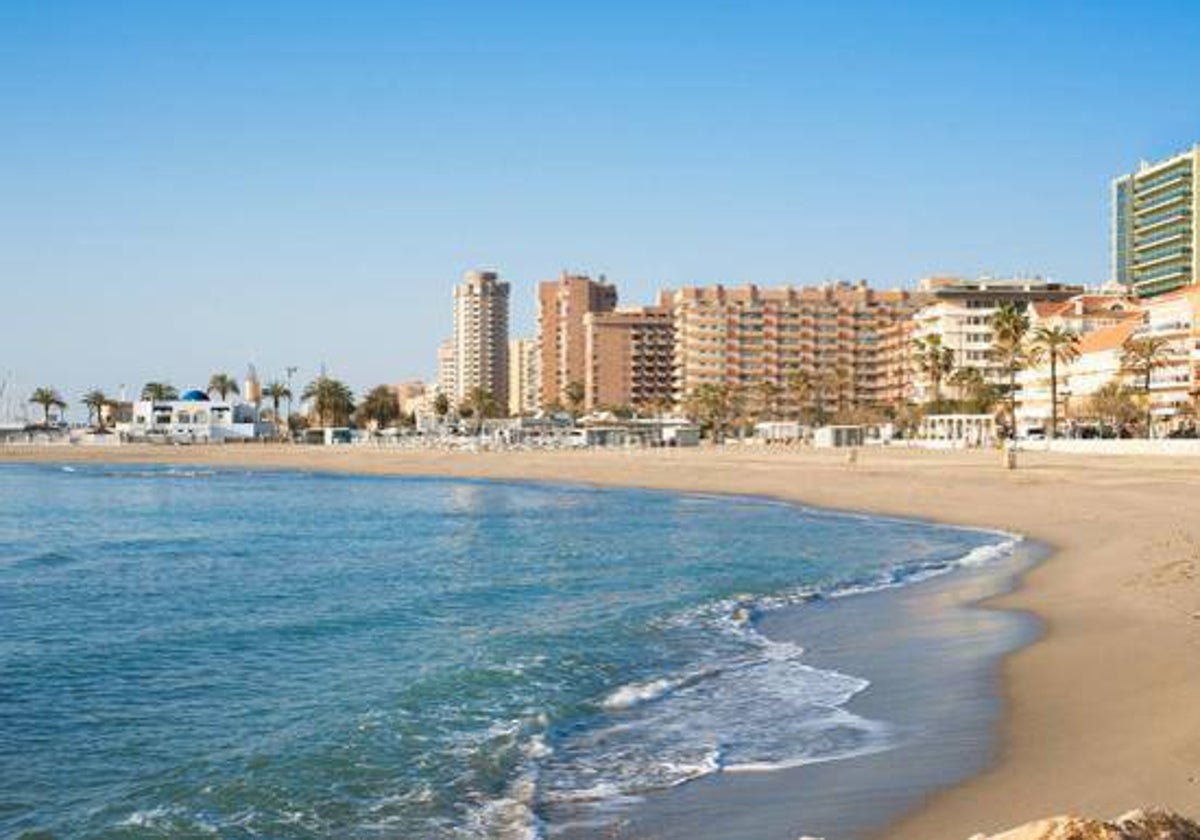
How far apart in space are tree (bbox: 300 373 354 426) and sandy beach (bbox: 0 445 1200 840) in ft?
373

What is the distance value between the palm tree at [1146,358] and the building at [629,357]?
10092cm

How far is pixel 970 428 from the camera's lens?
95.1 m

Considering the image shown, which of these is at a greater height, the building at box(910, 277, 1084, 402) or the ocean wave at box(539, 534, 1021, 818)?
the building at box(910, 277, 1084, 402)

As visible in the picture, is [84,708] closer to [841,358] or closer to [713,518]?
[713,518]

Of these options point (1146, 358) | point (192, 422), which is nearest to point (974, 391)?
point (1146, 358)

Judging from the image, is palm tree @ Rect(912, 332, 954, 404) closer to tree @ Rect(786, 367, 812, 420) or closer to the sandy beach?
tree @ Rect(786, 367, 812, 420)

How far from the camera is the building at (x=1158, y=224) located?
133m

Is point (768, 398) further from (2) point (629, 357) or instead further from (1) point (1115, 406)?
(1) point (1115, 406)

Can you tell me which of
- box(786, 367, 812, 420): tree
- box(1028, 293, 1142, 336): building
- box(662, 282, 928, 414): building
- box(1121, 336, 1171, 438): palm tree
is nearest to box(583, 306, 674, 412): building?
box(662, 282, 928, 414): building

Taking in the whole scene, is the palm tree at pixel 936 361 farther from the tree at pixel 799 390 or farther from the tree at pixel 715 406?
the tree at pixel 715 406

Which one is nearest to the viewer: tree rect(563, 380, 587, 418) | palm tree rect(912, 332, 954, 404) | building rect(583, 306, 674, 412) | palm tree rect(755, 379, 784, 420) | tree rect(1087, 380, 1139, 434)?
tree rect(1087, 380, 1139, 434)

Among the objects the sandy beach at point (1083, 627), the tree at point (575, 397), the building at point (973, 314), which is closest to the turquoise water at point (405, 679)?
the sandy beach at point (1083, 627)

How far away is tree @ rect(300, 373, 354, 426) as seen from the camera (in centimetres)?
16612

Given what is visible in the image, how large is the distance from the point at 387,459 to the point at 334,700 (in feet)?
284
